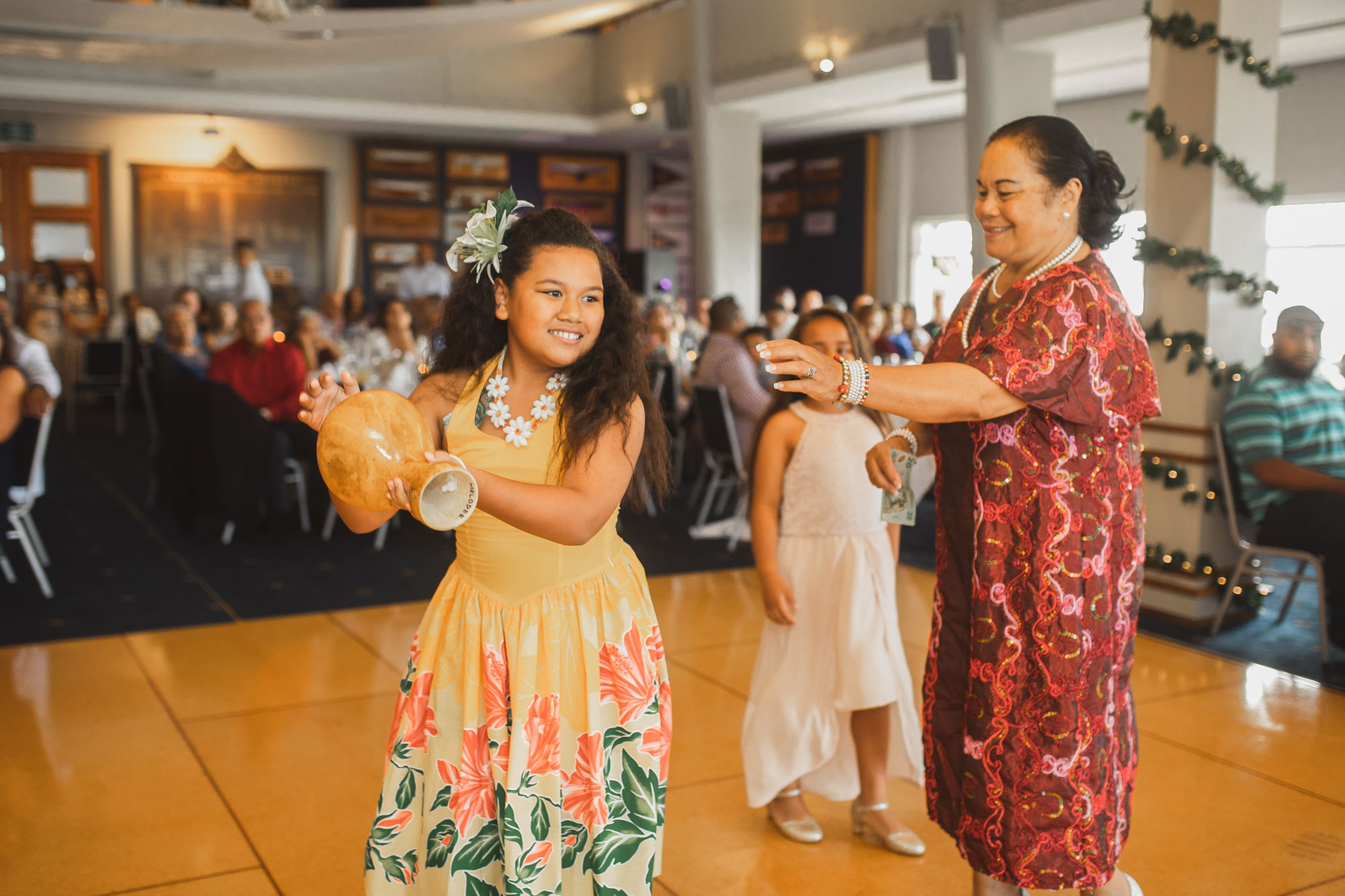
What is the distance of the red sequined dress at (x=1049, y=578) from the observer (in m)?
1.89

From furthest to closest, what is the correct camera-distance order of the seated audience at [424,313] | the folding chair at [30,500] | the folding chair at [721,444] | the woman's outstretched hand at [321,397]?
1. the seated audience at [424,313]
2. the folding chair at [721,444]
3. the folding chair at [30,500]
4. the woman's outstretched hand at [321,397]

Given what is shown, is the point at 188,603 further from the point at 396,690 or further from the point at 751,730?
the point at 751,730

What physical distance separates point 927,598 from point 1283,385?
164cm

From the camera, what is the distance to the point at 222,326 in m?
8.48

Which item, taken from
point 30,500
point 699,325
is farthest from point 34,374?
point 699,325

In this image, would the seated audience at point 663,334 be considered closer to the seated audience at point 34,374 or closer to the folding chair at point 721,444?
the folding chair at point 721,444

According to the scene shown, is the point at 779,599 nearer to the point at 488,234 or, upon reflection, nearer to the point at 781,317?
the point at 488,234

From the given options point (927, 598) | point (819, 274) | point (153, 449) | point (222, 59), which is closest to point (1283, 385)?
point (927, 598)

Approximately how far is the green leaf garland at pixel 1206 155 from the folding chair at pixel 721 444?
2384 millimetres

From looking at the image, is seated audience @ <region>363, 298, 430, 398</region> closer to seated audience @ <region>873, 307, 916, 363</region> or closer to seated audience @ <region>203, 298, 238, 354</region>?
seated audience @ <region>203, 298, 238, 354</region>

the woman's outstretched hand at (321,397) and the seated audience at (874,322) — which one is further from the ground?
the seated audience at (874,322)

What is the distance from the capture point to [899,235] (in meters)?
13.9

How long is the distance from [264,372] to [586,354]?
526cm

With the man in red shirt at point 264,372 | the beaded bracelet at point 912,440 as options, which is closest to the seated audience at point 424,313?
the man in red shirt at point 264,372
